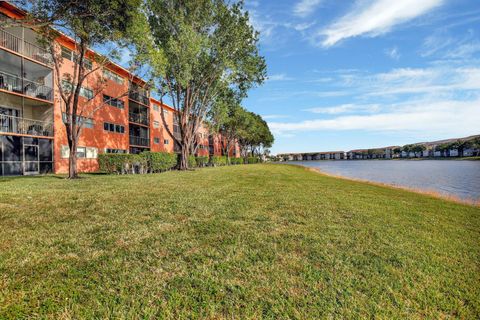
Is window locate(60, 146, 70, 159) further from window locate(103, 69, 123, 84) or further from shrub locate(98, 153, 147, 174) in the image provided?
window locate(103, 69, 123, 84)

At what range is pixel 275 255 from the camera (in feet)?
11.7

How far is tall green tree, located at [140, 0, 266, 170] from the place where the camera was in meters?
20.1

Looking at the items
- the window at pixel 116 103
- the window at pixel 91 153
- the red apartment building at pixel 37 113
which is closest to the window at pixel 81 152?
the red apartment building at pixel 37 113

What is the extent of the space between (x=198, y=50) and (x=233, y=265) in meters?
20.3

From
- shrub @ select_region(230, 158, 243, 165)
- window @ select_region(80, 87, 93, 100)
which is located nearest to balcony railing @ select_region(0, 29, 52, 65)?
window @ select_region(80, 87, 93, 100)

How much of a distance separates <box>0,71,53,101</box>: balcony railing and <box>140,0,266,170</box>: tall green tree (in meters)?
9.06

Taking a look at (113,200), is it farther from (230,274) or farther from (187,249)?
(230,274)

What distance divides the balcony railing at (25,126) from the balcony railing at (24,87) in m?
2.03

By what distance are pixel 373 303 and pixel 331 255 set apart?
1124 millimetres

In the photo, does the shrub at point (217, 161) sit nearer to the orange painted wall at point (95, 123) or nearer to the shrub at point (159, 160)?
the orange painted wall at point (95, 123)

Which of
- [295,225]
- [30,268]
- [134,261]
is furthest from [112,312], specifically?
[295,225]

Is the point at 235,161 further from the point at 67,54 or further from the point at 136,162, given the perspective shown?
the point at 67,54

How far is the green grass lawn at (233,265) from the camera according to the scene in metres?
2.40

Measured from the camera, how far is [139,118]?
106ft
